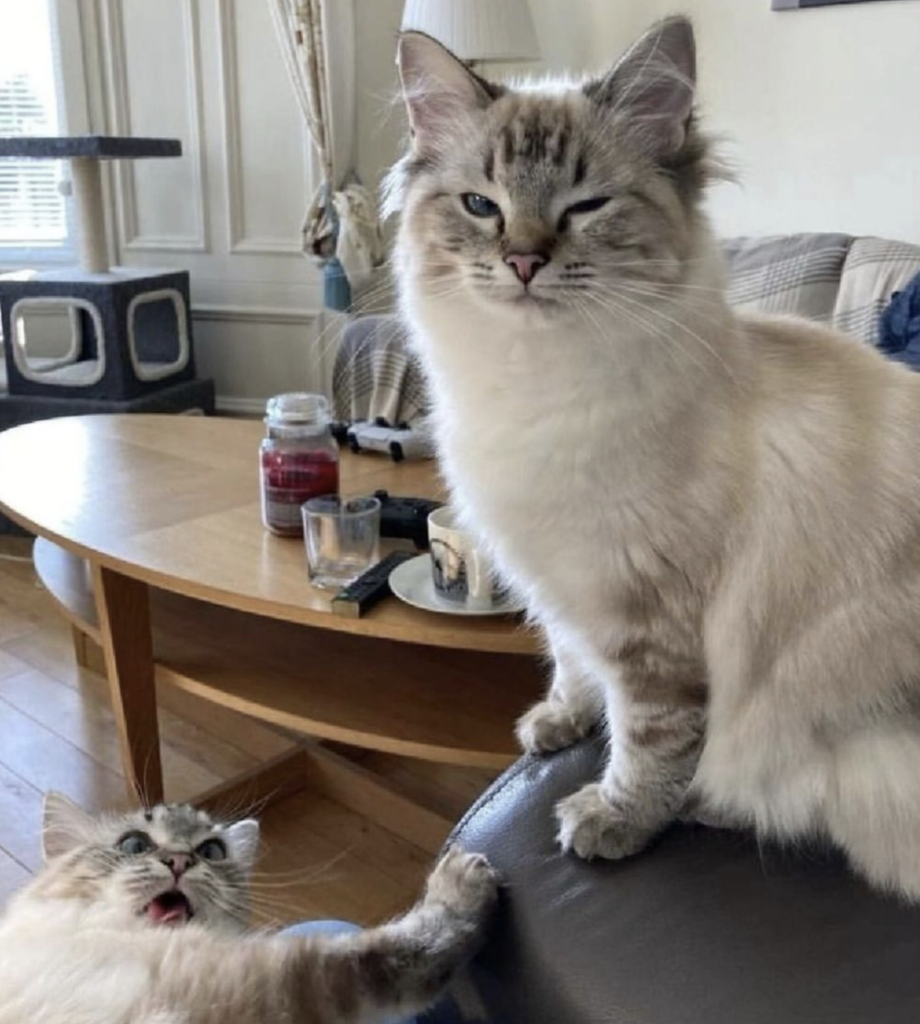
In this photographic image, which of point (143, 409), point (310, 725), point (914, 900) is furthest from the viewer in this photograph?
point (143, 409)

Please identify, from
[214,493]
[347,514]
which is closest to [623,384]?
[347,514]

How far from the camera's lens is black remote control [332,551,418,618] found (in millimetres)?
1386

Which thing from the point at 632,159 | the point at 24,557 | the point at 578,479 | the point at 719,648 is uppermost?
the point at 632,159

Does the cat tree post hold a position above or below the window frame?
below

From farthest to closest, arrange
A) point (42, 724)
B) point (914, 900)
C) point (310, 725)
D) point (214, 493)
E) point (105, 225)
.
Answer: point (105, 225) < point (42, 724) < point (214, 493) < point (310, 725) < point (914, 900)

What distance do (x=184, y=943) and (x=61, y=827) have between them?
0.27 m

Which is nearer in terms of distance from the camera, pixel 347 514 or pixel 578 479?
pixel 578 479

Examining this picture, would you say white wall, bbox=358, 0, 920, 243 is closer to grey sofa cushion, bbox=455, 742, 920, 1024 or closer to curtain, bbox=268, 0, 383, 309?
curtain, bbox=268, 0, 383, 309

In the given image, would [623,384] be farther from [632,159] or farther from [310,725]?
[310,725]

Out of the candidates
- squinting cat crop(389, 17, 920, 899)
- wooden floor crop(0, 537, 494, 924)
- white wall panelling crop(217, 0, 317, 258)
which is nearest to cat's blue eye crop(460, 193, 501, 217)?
squinting cat crop(389, 17, 920, 899)

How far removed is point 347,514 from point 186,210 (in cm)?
253

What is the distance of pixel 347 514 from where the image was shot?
4.90ft

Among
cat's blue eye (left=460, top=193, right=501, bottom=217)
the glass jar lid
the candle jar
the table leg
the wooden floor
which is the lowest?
the wooden floor

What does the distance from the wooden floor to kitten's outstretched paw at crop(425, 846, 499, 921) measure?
1.48ft
